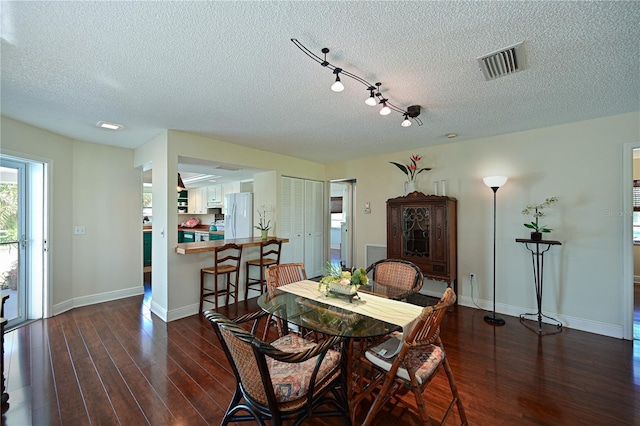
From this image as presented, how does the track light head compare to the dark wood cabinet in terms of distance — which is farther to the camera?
the dark wood cabinet

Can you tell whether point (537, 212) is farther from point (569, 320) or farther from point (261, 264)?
point (261, 264)

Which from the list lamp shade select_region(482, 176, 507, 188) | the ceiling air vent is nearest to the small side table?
lamp shade select_region(482, 176, 507, 188)

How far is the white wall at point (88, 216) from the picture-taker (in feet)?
11.5

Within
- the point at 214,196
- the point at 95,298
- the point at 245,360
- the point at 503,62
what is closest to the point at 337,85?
the point at 503,62

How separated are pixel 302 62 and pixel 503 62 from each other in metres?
1.43

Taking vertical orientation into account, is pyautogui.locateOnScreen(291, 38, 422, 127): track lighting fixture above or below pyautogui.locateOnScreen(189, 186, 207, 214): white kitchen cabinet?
above

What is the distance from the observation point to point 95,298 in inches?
160

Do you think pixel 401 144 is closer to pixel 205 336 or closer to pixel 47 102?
pixel 205 336

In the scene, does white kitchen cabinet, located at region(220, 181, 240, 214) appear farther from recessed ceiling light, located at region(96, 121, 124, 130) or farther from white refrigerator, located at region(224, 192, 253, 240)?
recessed ceiling light, located at region(96, 121, 124, 130)

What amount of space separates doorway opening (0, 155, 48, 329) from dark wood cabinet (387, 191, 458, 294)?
4.75 meters

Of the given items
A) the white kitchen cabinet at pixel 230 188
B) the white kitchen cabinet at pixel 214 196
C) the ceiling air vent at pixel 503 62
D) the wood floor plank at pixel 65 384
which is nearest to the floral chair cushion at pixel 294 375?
the wood floor plank at pixel 65 384

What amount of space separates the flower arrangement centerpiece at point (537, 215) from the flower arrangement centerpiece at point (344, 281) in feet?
7.94

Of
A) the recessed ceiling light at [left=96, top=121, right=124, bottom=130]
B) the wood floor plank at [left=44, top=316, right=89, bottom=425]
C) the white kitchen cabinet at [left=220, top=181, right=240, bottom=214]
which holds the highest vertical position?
the recessed ceiling light at [left=96, top=121, right=124, bottom=130]

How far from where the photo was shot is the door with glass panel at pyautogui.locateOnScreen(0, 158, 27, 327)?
10.4 ft
